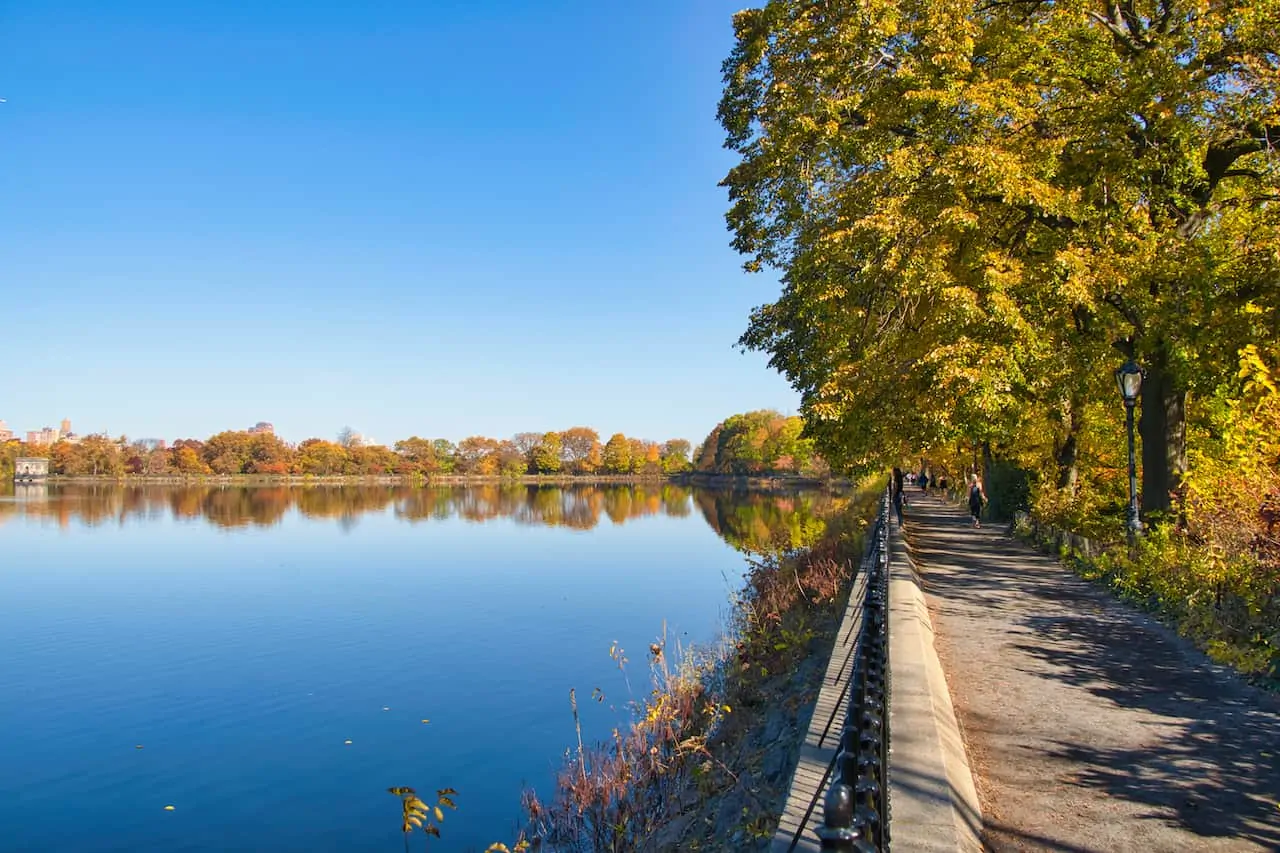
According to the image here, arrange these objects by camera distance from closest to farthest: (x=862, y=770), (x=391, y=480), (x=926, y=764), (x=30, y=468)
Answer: (x=862, y=770), (x=926, y=764), (x=30, y=468), (x=391, y=480)

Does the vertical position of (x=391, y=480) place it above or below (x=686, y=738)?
below

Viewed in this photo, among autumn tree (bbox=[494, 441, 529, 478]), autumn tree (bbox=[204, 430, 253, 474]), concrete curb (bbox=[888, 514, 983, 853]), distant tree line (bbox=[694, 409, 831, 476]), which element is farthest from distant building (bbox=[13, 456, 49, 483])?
concrete curb (bbox=[888, 514, 983, 853])

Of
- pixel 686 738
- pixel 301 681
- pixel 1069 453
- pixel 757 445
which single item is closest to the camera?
pixel 686 738

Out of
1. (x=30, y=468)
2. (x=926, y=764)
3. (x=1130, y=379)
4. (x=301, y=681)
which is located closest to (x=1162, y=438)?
(x=1130, y=379)

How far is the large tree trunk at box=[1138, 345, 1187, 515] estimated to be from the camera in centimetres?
1547

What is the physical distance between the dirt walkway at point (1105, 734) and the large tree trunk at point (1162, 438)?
502 centimetres

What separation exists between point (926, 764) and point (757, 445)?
144 meters

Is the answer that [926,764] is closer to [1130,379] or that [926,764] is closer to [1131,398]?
[1130,379]

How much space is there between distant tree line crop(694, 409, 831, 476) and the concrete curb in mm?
116268

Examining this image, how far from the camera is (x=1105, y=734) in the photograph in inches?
255

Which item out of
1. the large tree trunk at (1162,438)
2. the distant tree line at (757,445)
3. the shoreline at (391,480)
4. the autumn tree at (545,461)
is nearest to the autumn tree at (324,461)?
the shoreline at (391,480)

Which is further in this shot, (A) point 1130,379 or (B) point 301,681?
(B) point 301,681

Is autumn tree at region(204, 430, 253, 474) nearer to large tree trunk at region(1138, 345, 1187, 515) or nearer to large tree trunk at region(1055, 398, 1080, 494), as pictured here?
large tree trunk at region(1055, 398, 1080, 494)

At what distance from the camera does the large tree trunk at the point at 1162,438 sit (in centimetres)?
1547
